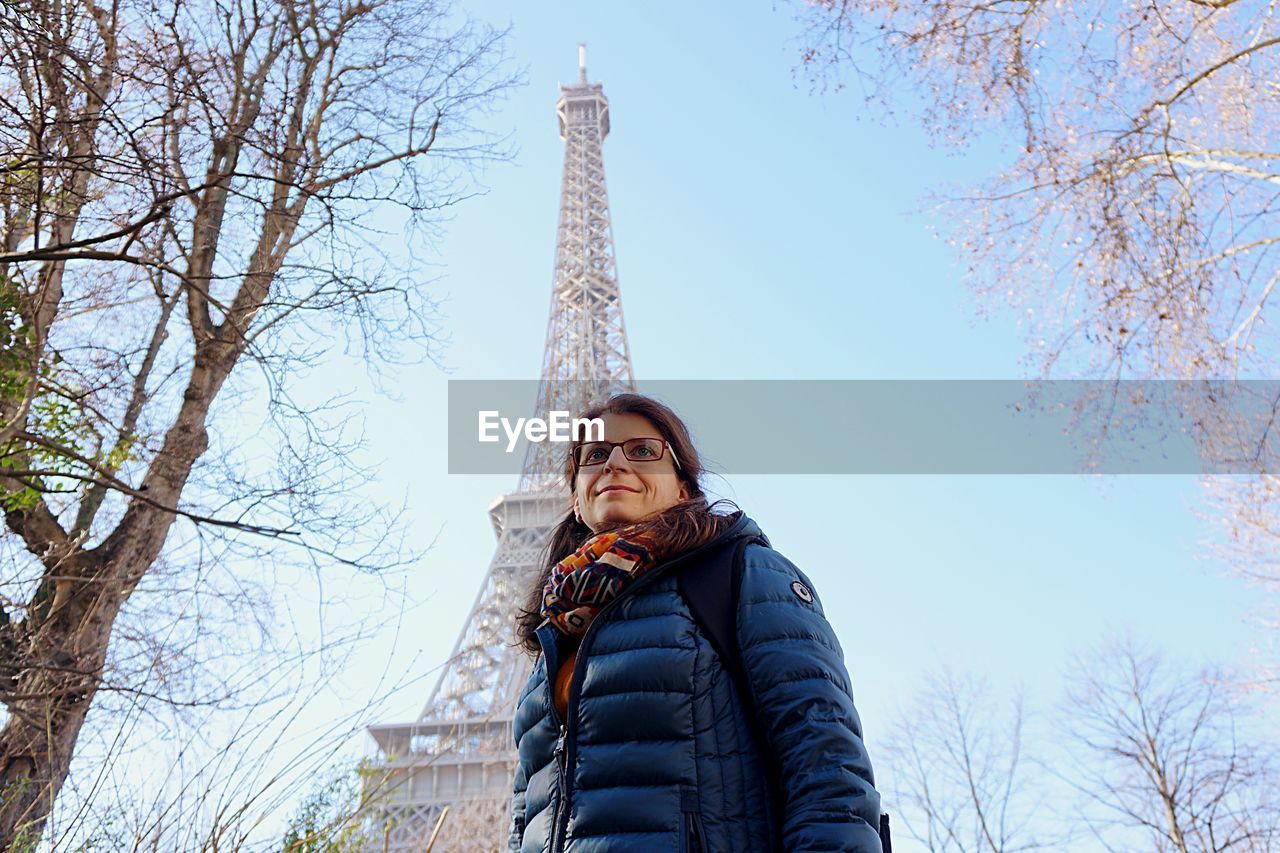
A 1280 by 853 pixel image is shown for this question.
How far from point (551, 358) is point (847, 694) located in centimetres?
3682

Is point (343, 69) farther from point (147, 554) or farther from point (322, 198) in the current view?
point (147, 554)

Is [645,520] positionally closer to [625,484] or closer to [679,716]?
[625,484]

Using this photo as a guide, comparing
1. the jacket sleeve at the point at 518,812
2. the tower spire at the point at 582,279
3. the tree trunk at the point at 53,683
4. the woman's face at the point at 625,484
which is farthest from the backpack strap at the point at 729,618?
the tower spire at the point at 582,279

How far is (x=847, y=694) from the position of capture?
6.19ft

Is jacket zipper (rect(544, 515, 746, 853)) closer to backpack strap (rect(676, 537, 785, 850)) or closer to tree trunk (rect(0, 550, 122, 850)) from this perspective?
backpack strap (rect(676, 537, 785, 850))

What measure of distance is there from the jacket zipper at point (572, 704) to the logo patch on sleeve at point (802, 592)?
0.17 m

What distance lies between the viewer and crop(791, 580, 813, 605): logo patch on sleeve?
197cm

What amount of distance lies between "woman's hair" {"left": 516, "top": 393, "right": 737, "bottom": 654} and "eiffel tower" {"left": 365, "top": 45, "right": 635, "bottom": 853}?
10.7 metres

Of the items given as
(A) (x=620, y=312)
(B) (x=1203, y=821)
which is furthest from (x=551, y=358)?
(B) (x=1203, y=821)

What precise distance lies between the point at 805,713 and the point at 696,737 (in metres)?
0.20

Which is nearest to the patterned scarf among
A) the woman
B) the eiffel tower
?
the woman

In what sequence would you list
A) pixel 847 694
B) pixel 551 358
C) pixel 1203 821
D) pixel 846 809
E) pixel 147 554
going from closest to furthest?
pixel 846 809
pixel 847 694
pixel 147 554
pixel 1203 821
pixel 551 358

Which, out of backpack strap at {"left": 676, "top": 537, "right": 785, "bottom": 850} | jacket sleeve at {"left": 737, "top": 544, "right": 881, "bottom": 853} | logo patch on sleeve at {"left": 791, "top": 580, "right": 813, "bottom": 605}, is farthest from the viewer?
logo patch on sleeve at {"left": 791, "top": 580, "right": 813, "bottom": 605}

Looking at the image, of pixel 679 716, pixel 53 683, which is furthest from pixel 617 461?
pixel 53 683
